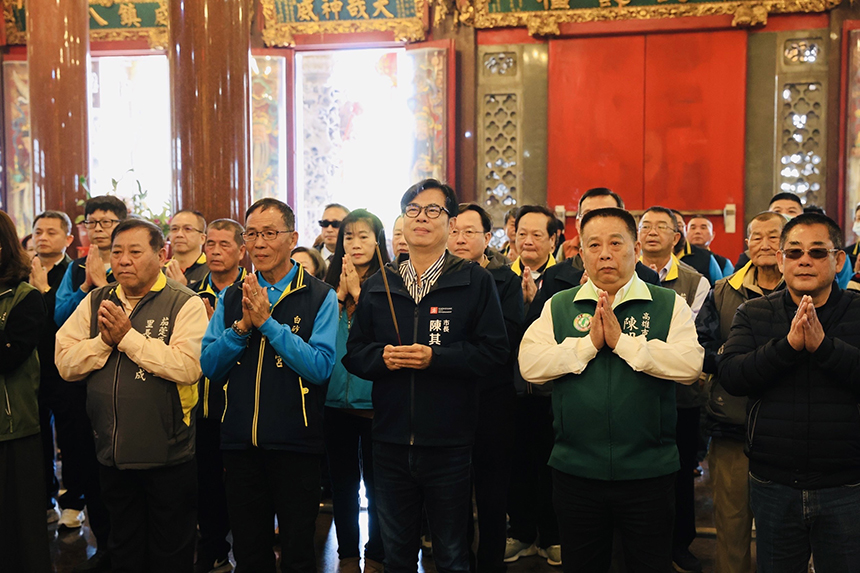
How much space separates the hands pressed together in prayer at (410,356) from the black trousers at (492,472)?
0.77 meters

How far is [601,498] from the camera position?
2355 millimetres

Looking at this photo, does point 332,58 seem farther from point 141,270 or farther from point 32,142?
point 141,270

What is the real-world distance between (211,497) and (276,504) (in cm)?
86

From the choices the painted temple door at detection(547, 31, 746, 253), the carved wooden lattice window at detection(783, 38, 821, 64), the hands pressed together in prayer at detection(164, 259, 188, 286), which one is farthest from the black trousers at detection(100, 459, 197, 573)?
the carved wooden lattice window at detection(783, 38, 821, 64)

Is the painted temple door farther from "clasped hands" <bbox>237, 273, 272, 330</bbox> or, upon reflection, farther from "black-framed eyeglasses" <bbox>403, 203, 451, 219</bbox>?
"clasped hands" <bbox>237, 273, 272, 330</bbox>

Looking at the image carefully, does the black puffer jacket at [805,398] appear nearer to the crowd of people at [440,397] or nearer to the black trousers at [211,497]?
the crowd of people at [440,397]

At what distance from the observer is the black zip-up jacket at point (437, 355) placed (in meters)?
2.41

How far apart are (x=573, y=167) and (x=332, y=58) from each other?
2.83 metres

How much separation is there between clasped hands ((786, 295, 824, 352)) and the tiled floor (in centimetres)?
155

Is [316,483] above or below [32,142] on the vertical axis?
below

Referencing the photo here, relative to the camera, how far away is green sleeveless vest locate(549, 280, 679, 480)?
2318mm

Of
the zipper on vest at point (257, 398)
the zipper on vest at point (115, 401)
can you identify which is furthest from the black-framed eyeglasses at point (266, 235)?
the zipper on vest at point (115, 401)

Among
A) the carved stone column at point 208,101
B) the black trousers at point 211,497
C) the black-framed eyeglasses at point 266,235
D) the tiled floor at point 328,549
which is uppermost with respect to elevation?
the carved stone column at point 208,101

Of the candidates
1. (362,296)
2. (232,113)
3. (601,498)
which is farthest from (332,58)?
(601,498)
